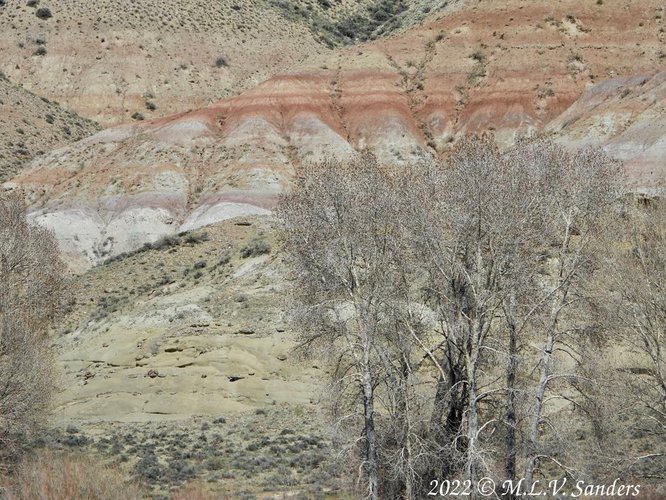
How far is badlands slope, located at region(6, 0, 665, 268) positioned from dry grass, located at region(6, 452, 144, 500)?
42.4 meters

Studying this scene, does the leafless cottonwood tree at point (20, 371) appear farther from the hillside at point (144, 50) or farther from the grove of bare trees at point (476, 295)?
the hillside at point (144, 50)

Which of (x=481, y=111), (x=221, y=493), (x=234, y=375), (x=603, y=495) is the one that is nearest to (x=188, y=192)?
(x=481, y=111)

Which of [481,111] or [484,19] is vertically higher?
[484,19]

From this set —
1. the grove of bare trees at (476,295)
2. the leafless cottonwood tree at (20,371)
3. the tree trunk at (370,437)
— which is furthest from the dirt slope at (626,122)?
the leafless cottonwood tree at (20,371)

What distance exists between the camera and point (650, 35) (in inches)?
2926

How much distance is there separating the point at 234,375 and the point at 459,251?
1631 centimetres

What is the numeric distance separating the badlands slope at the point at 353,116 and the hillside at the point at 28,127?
811 centimetres

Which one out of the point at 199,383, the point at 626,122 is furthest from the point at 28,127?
the point at 626,122

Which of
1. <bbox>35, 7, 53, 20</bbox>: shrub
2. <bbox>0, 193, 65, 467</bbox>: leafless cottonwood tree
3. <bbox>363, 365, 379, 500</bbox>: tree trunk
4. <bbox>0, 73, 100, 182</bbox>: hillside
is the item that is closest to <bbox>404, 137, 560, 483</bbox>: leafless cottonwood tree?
<bbox>363, 365, 379, 500</bbox>: tree trunk

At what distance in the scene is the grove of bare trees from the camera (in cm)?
1928

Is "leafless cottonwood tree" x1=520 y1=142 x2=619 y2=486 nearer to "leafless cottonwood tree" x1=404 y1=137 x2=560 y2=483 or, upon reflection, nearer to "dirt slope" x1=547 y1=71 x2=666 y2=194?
"leafless cottonwood tree" x1=404 y1=137 x2=560 y2=483

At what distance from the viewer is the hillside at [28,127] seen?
81.3 meters

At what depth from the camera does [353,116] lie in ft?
250

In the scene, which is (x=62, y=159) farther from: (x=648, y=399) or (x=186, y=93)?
(x=648, y=399)
